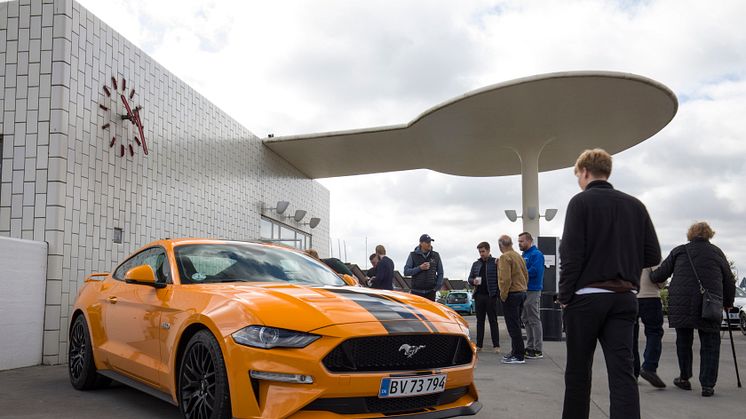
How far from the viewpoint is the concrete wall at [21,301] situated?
768cm

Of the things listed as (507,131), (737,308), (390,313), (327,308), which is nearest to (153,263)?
(327,308)

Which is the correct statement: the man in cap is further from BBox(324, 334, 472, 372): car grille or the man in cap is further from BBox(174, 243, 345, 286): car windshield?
BBox(324, 334, 472, 372): car grille

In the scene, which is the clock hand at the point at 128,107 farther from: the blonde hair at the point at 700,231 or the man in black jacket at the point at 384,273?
the blonde hair at the point at 700,231

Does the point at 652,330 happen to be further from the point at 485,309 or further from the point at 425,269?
the point at 425,269

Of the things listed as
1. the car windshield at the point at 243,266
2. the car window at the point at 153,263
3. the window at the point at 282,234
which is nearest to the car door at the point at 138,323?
the car window at the point at 153,263

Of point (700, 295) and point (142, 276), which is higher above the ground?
point (142, 276)

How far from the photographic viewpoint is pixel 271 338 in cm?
371

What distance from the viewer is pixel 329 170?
20.6 metres

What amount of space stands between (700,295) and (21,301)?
7706mm

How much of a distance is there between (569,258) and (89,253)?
24.1 ft

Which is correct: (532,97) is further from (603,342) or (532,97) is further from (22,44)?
(603,342)

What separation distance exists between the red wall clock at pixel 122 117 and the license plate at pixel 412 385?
7.49 meters

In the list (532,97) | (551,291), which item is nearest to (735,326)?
(551,291)

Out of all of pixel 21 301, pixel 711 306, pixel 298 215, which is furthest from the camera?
pixel 298 215
